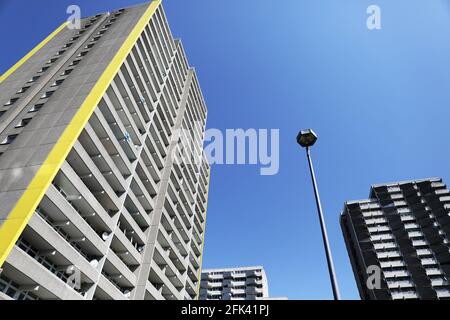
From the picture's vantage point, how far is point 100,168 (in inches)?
999

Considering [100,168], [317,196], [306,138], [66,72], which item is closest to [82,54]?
[66,72]

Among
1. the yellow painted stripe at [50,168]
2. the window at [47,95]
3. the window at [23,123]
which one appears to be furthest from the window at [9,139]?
the window at [47,95]

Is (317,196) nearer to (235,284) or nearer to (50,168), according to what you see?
(50,168)

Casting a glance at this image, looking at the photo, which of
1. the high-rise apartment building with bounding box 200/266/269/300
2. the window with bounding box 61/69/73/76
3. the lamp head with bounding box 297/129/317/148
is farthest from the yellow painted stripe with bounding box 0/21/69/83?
the high-rise apartment building with bounding box 200/266/269/300

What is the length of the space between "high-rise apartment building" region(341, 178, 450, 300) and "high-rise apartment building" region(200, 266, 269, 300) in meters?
27.2

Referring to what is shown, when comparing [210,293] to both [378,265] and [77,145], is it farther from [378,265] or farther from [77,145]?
[77,145]

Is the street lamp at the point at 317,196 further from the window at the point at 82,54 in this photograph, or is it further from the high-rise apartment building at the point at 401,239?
the high-rise apartment building at the point at 401,239

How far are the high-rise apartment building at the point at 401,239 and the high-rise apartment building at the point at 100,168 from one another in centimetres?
5110

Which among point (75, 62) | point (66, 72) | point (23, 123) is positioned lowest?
point (23, 123)

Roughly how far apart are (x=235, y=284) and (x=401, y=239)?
47982 mm

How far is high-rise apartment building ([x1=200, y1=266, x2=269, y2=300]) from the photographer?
87688 millimetres

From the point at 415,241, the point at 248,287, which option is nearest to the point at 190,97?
the point at 248,287

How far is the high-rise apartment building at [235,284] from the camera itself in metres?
87.7

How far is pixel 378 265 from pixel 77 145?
253 ft
